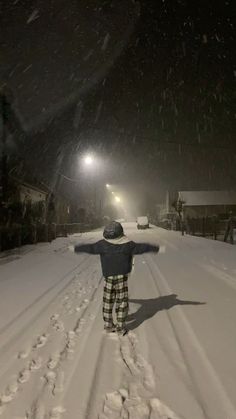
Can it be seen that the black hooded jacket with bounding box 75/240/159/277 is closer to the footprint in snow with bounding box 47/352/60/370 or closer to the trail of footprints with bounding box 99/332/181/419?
the footprint in snow with bounding box 47/352/60/370

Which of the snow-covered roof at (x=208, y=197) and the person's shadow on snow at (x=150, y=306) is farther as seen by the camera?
the snow-covered roof at (x=208, y=197)

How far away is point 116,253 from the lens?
5.47 m

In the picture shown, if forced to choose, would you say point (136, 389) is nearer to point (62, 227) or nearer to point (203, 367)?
point (203, 367)

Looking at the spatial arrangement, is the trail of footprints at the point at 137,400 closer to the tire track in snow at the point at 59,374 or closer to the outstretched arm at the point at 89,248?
the tire track in snow at the point at 59,374

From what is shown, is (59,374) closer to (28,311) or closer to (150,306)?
(28,311)

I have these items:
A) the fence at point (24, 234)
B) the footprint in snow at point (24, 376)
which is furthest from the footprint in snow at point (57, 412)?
the fence at point (24, 234)

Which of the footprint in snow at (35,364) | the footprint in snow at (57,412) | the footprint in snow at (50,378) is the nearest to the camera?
the footprint in snow at (57,412)

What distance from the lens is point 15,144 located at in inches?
1025

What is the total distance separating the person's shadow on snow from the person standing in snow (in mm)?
429

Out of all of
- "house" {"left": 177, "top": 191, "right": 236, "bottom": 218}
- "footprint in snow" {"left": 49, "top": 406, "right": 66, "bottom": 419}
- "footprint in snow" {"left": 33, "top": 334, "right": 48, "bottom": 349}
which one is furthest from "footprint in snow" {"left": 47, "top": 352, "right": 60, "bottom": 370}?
"house" {"left": 177, "top": 191, "right": 236, "bottom": 218}

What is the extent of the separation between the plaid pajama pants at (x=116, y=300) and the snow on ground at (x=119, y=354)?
0.21 metres

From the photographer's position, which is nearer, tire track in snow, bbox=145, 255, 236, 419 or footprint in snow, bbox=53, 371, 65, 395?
tire track in snow, bbox=145, 255, 236, 419

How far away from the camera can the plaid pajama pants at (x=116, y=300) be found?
17.3 ft

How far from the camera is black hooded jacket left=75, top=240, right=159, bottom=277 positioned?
5391 mm
